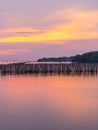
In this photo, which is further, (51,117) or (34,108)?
(34,108)

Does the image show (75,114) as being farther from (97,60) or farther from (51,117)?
(97,60)

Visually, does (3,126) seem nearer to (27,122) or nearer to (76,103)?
(27,122)

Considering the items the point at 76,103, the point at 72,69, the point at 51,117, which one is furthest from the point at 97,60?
the point at 51,117

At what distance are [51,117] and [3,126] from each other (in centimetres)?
226

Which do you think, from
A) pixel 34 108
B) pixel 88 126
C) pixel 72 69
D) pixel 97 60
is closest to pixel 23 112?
pixel 34 108

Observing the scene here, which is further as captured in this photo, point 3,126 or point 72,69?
point 72,69

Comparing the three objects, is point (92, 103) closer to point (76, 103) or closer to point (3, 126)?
point (76, 103)

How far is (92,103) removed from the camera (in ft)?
63.7

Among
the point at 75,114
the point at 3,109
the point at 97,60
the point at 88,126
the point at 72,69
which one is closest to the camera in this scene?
the point at 88,126

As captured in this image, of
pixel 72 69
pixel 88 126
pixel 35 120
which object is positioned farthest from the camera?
pixel 72 69

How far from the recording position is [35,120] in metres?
14.7

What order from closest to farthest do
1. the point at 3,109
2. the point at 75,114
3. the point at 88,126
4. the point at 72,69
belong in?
the point at 88,126, the point at 75,114, the point at 3,109, the point at 72,69

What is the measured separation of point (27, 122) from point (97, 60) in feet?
196

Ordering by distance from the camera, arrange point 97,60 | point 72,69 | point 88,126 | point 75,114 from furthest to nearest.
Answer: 1. point 97,60
2. point 72,69
3. point 75,114
4. point 88,126
